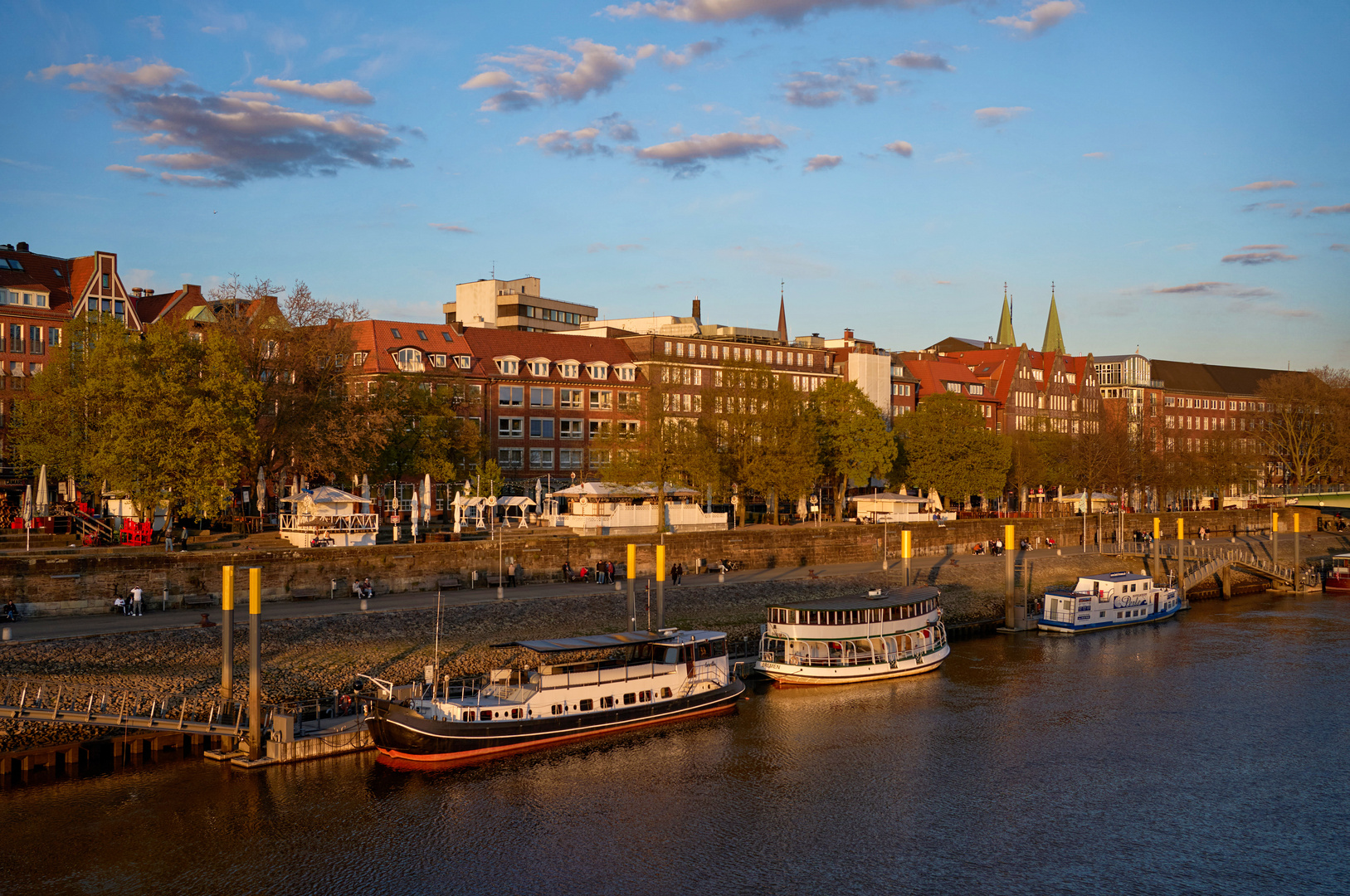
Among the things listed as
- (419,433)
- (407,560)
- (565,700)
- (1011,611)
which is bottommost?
(565,700)

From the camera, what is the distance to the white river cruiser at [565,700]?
3928 centimetres

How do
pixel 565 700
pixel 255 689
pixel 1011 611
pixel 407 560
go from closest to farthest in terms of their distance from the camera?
pixel 255 689 → pixel 565 700 → pixel 407 560 → pixel 1011 611

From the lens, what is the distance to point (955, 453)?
112812 millimetres

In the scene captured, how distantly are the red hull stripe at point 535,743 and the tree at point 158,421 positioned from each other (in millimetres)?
27271

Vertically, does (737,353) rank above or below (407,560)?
above

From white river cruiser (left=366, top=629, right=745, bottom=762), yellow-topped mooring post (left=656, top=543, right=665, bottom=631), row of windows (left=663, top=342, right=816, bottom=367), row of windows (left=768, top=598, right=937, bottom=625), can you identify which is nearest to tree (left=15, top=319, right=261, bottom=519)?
white river cruiser (left=366, top=629, right=745, bottom=762)

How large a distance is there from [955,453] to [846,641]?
6278cm

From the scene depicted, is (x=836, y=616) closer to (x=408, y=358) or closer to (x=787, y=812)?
(x=787, y=812)

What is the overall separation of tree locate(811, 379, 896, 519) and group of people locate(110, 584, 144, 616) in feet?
210

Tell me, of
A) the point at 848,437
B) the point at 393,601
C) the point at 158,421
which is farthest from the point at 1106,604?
the point at 158,421

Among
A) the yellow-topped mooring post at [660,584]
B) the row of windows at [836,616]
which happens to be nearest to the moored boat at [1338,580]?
the row of windows at [836,616]

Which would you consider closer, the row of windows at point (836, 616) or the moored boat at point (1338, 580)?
the row of windows at point (836, 616)

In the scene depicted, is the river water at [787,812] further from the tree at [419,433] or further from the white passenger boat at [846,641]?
the tree at [419,433]

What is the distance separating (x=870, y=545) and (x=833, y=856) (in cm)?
5910
